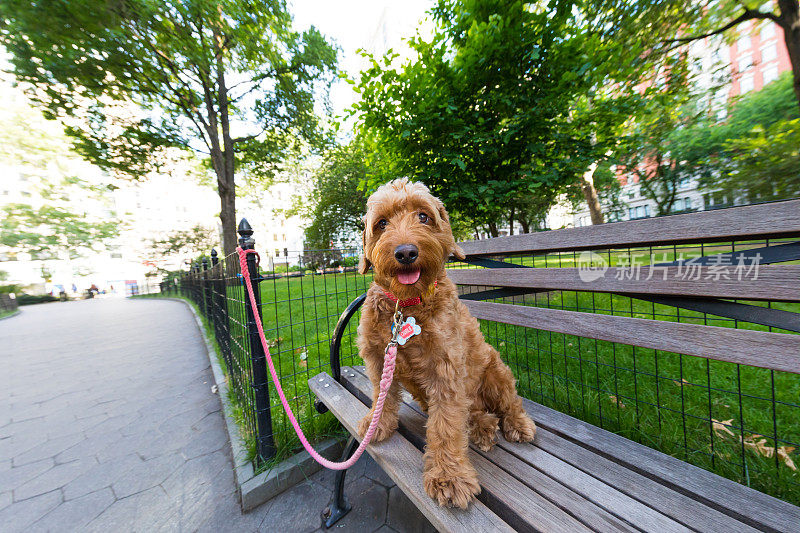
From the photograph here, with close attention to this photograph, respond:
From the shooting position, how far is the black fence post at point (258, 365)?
2268mm

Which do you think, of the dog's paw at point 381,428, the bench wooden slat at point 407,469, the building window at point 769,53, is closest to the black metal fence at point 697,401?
the bench wooden slat at point 407,469

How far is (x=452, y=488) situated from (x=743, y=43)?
5.73m

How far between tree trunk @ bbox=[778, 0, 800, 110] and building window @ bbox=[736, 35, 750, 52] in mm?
496

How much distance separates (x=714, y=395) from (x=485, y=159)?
3.42 metres

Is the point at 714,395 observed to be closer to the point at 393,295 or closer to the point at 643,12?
the point at 393,295

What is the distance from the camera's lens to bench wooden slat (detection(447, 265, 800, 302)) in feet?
3.76

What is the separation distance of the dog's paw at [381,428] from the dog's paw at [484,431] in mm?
466

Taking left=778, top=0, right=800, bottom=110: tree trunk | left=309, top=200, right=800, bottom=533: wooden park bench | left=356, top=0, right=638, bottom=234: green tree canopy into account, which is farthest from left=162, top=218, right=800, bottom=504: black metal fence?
left=778, top=0, right=800, bottom=110: tree trunk

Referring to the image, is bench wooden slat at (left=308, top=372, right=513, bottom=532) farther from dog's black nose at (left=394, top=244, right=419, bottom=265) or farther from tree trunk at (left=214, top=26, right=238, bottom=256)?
tree trunk at (left=214, top=26, right=238, bottom=256)

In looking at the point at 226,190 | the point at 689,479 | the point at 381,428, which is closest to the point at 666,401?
the point at 689,479

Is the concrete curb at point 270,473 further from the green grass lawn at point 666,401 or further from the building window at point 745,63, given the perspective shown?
the building window at point 745,63

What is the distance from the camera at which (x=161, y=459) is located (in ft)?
9.29

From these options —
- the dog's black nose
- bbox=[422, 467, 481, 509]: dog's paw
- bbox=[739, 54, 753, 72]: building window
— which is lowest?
bbox=[422, 467, 481, 509]: dog's paw

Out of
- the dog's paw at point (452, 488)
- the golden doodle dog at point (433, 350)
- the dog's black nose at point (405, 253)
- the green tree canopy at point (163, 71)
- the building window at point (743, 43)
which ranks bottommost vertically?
the dog's paw at point (452, 488)
